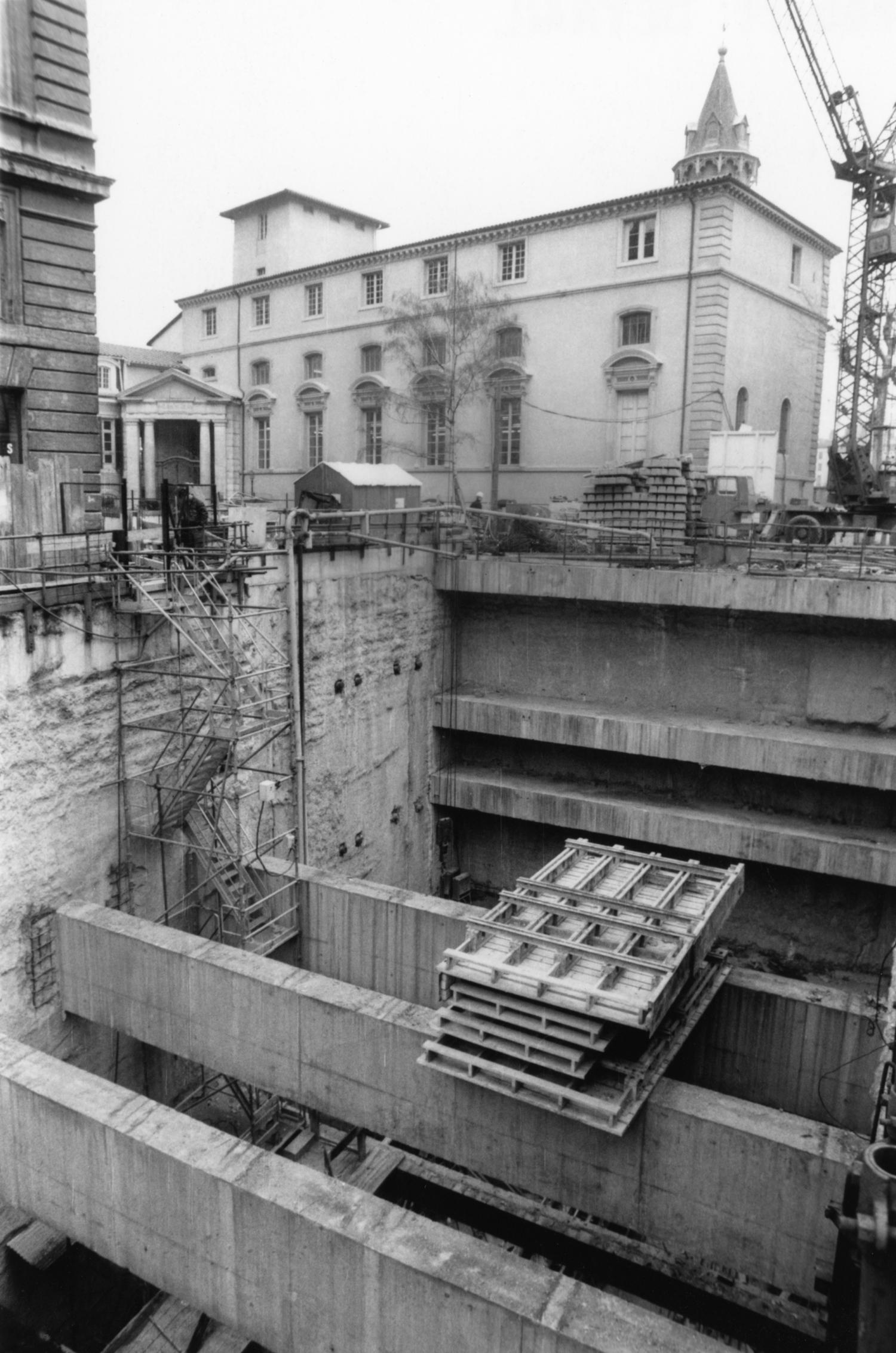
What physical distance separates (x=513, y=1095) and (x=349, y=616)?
12.0 metres

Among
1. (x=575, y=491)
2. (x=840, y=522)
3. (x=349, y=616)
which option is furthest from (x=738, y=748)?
(x=575, y=491)

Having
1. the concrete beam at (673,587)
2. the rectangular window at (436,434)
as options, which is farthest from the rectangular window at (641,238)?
the concrete beam at (673,587)

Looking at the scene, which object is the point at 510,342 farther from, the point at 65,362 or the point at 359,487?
the point at 65,362

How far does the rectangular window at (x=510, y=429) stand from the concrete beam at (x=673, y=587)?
1371cm

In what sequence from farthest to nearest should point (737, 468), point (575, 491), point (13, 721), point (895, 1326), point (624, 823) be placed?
point (575, 491) → point (737, 468) → point (624, 823) → point (13, 721) → point (895, 1326)

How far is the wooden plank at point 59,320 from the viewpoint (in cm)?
1927

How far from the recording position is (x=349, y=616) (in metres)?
20.2

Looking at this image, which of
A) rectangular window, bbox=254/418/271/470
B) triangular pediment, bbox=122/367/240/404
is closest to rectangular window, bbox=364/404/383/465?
rectangular window, bbox=254/418/271/470

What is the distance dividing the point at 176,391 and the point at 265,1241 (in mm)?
31029

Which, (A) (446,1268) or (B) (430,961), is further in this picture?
(B) (430,961)

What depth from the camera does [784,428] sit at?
123 feet

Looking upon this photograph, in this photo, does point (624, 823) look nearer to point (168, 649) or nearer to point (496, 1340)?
point (168, 649)

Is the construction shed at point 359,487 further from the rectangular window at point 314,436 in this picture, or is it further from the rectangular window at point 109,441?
the rectangular window at point 314,436

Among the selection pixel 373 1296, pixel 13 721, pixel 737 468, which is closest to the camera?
pixel 373 1296
